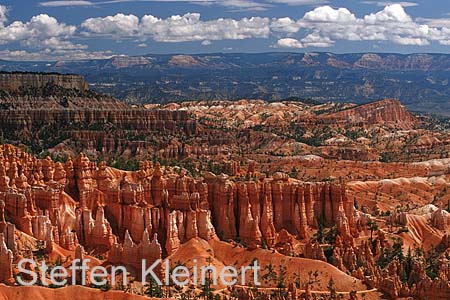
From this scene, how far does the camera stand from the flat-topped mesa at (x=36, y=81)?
143 metres

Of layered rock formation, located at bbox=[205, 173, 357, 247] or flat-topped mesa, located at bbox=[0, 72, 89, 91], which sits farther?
flat-topped mesa, located at bbox=[0, 72, 89, 91]

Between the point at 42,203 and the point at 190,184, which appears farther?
the point at 190,184

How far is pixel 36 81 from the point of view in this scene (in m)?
147

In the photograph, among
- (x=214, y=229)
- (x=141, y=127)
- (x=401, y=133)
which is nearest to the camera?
(x=214, y=229)

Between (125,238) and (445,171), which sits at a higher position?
(125,238)

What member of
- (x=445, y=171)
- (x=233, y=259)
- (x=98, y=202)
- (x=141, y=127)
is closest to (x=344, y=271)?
(x=233, y=259)

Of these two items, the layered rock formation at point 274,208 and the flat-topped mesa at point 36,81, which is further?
the flat-topped mesa at point 36,81

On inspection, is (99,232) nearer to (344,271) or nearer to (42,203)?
(42,203)

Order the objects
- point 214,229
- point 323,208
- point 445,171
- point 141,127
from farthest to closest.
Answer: point 141,127, point 445,171, point 323,208, point 214,229

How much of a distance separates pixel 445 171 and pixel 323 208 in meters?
54.3

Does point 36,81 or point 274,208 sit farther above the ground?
point 36,81

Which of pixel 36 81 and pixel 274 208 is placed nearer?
pixel 274 208

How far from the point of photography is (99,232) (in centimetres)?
5981

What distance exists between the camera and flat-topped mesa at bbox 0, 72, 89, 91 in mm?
142875
